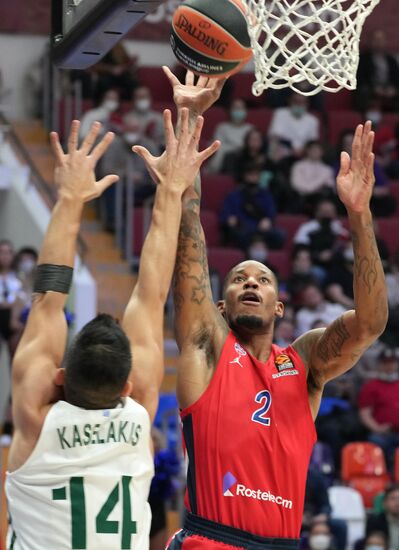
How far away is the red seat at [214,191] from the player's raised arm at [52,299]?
10.6m

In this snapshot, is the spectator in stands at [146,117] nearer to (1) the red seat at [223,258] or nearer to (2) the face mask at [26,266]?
(1) the red seat at [223,258]

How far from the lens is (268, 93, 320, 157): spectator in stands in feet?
55.0

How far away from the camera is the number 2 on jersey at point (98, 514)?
4141mm

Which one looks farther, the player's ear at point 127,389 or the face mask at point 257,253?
the face mask at point 257,253

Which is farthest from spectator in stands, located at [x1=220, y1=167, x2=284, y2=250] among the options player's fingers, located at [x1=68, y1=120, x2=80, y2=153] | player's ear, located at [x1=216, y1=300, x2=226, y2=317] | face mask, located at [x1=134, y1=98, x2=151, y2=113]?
player's fingers, located at [x1=68, y1=120, x2=80, y2=153]

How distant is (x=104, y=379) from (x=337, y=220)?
1130 cm

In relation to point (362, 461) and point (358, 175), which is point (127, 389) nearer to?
point (358, 175)

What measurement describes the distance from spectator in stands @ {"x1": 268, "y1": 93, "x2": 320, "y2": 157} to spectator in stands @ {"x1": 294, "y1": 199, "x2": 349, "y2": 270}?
5.86ft

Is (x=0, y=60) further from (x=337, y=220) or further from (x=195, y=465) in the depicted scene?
(x=195, y=465)

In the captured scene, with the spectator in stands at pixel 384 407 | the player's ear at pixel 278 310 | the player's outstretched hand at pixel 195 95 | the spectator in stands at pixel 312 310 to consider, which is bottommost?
the spectator in stands at pixel 384 407

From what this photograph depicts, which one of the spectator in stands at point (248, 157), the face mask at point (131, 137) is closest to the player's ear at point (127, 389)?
the face mask at point (131, 137)

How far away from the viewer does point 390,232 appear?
1567 centimetres

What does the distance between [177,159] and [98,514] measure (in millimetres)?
1700

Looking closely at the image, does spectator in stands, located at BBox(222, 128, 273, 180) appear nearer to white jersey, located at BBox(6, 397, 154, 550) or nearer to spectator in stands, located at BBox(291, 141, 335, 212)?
spectator in stands, located at BBox(291, 141, 335, 212)
